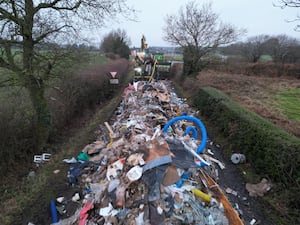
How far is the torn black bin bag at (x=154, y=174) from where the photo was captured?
3116 mm

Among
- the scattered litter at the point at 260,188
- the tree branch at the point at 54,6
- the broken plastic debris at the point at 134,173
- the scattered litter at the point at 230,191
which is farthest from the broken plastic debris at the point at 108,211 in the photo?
the tree branch at the point at 54,6

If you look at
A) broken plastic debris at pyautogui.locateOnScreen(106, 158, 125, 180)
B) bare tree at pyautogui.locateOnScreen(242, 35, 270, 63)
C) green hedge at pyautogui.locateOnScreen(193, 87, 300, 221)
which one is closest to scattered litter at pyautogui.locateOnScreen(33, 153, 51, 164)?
broken plastic debris at pyautogui.locateOnScreen(106, 158, 125, 180)

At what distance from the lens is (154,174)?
3.28 metres

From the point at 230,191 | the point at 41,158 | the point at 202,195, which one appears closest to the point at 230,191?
the point at 230,191

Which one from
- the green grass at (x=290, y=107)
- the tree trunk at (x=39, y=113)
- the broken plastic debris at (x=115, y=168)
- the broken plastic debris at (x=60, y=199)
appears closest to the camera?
the broken plastic debris at (x=115, y=168)

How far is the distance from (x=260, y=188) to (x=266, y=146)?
995 millimetres

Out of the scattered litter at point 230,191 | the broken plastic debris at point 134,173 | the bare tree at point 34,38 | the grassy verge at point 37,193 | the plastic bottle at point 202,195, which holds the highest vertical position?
the bare tree at point 34,38

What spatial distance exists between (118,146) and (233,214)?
281 cm

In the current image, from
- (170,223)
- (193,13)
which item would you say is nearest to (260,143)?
(170,223)

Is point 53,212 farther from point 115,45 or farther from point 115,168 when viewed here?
point 115,45

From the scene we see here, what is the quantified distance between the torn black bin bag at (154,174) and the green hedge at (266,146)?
8.64 feet

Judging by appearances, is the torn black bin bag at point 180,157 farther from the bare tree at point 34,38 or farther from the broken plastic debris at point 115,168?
the bare tree at point 34,38

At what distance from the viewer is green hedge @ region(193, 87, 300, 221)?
397 centimetres

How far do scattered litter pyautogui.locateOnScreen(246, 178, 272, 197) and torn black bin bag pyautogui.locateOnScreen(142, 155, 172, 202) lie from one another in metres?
2.55
